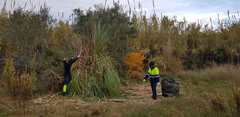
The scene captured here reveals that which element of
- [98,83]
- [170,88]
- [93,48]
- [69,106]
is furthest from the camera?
[93,48]

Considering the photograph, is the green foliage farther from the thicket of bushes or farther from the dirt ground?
the dirt ground

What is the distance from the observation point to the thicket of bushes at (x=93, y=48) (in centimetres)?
1572

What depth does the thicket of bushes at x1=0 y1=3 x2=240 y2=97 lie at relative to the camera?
51.6 ft

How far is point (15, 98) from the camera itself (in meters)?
11.7

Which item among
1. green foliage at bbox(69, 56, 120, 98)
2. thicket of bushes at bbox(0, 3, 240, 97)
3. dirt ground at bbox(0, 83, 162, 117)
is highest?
thicket of bushes at bbox(0, 3, 240, 97)

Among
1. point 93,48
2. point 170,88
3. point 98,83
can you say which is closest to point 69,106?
point 98,83

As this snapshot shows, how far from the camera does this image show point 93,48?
1605cm

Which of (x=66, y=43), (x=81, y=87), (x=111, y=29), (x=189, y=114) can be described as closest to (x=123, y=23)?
(x=111, y=29)

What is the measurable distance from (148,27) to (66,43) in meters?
12.1

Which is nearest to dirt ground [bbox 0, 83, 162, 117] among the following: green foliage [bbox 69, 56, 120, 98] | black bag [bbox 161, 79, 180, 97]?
green foliage [bbox 69, 56, 120, 98]

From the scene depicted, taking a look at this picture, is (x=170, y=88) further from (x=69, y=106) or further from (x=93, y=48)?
(x=69, y=106)

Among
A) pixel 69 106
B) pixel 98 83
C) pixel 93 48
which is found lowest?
pixel 69 106

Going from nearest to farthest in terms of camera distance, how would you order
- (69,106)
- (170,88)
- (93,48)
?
(69,106) → (170,88) → (93,48)

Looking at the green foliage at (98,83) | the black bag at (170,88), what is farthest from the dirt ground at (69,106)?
the black bag at (170,88)
